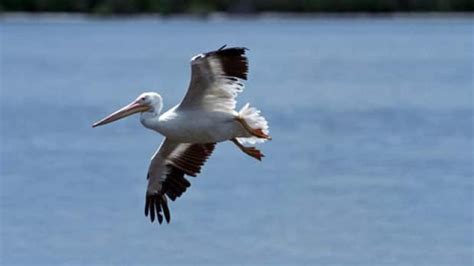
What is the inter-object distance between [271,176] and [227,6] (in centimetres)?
5717

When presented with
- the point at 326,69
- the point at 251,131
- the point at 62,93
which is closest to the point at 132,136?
the point at 62,93

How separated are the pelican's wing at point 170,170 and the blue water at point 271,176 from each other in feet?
8.84

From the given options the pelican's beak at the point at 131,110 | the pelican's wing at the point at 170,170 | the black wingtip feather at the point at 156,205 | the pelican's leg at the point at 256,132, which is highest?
the pelican's leg at the point at 256,132

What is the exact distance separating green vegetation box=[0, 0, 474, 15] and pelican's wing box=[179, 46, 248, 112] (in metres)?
58.5

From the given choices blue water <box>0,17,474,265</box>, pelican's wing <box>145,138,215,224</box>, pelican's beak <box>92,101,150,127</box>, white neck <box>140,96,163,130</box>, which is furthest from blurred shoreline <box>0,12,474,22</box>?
white neck <box>140,96,163,130</box>

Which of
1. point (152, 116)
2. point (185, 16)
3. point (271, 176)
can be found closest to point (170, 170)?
point (152, 116)

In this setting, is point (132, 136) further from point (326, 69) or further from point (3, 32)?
point (3, 32)

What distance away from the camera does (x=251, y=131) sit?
33.5 ft

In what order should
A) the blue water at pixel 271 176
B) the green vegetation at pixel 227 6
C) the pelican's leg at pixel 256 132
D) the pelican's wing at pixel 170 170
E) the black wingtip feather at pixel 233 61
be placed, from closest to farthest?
the black wingtip feather at pixel 233 61 → the pelican's leg at pixel 256 132 → the pelican's wing at pixel 170 170 → the blue water at pixel 271 176 → the green vegetation at pixel 227 6

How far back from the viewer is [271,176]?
19.1 m

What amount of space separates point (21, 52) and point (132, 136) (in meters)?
29.2

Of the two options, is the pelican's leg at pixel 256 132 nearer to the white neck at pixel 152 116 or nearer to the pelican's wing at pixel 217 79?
the pelican's wing at pixel 217 79

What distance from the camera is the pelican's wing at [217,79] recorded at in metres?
10.1

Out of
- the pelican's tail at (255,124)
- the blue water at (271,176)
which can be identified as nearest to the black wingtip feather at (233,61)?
the pelican's tail at (255,124)
